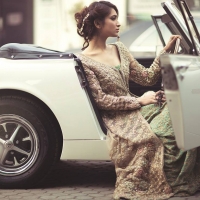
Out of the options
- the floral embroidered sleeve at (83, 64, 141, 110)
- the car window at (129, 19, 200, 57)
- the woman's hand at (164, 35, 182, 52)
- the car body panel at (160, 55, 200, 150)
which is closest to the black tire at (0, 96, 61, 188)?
the floral embroidered sleeve at (83, 64, 141, 110)

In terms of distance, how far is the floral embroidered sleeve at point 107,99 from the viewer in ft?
16.6

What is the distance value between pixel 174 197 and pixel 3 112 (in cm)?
146

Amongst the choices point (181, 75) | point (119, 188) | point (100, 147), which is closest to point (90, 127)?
point (100, 147)

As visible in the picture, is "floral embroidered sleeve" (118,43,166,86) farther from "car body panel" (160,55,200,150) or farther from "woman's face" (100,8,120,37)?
"car body panel" (160,55,200,150)

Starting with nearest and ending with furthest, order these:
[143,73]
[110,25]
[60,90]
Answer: [60,90] → [110,25] → [143,73]

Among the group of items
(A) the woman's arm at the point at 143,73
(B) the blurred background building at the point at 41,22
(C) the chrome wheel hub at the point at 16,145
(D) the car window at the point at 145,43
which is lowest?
(C) the chrome wheel hub at the point at 16,145

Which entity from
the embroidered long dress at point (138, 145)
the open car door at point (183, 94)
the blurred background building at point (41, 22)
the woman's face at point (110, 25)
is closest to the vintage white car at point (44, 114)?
the embroidered long dress at point (138, 145)

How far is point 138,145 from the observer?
192 inches

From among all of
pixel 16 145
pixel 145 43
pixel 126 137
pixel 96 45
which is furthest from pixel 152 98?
pixel 145 43

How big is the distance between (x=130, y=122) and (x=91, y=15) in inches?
35.2

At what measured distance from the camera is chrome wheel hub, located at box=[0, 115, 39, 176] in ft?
17.0

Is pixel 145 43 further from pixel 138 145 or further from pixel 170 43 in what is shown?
pixel 138 145

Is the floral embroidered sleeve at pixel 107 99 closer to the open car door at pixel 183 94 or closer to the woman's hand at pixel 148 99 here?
the woman's hand at pixel 148 99

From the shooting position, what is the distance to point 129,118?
5.07 meters
